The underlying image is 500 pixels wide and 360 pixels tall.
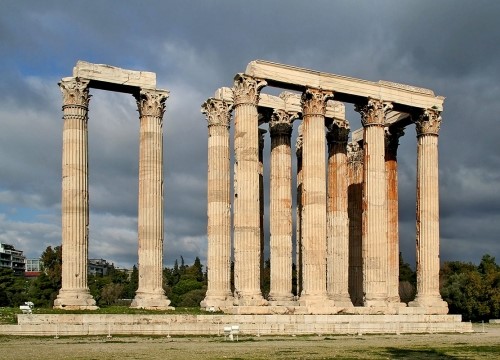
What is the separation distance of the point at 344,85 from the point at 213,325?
1001 inches

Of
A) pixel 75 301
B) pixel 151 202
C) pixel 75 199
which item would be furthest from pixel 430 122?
pixel 75 301

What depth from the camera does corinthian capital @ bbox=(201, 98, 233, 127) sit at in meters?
69.0

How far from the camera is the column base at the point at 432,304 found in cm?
6737

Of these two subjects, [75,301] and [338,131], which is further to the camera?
[338,131]

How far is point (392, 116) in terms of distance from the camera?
7719cm

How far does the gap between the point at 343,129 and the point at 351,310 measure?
20.6m

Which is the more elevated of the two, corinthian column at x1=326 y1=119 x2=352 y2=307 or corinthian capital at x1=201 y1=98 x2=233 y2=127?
corinthian capital at x1=201 y1=98 x2=233 y2=127

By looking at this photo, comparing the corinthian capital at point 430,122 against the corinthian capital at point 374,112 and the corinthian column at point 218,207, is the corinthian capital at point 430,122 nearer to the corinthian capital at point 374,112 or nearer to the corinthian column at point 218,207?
the corinthian capital at point 374,112

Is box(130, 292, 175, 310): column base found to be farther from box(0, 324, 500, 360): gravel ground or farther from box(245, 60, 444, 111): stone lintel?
box(245, 60, 444, 111): stone lintel

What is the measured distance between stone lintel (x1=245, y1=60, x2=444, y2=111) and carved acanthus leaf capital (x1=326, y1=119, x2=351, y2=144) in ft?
22.4

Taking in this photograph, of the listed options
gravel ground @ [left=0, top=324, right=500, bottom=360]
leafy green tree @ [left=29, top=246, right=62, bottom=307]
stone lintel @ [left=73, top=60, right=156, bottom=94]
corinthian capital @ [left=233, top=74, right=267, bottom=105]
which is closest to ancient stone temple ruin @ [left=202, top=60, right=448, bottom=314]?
corinthian capital @ [left=233, top=74, right=267, bottom=105]

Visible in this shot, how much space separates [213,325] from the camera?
5453cm

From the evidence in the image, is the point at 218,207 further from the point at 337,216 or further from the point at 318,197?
the point at 337,216

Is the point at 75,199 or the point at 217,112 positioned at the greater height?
the point at 217,112
